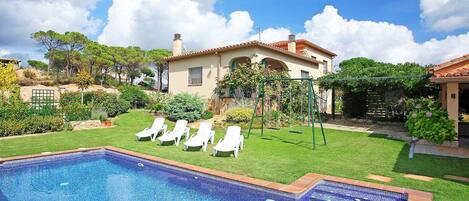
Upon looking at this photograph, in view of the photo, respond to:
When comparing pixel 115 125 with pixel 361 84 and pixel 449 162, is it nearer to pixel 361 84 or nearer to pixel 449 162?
pixel 361 84

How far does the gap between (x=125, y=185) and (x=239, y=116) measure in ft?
36.0

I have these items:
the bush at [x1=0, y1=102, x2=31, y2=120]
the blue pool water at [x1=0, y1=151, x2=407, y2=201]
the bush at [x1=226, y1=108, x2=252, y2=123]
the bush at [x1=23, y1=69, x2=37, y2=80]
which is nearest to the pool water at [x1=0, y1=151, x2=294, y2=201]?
the blue pool water at [x1=0, y1=151, x2=407, y2=201]

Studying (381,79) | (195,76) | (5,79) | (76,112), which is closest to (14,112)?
(76,112)

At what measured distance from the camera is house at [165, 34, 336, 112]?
20906 millimetres

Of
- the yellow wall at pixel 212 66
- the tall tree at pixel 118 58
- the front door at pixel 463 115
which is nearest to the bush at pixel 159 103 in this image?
the yellow wall at pixel 212 66

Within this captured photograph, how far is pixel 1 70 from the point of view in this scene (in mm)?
20578

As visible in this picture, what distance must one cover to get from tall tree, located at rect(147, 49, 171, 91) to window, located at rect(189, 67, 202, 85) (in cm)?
2760

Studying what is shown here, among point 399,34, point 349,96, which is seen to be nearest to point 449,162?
point 349,96

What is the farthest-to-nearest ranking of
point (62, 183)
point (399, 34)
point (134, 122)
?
point (399, 34) < point (134, 122) < point (62, 183)

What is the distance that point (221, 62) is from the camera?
22.1 m

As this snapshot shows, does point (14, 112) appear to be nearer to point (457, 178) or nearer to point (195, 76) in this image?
point (195, 76)

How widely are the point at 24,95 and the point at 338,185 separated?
3248 centimetres

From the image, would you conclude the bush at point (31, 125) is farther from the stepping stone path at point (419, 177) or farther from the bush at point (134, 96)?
the stepping stone path at point (419, 177)

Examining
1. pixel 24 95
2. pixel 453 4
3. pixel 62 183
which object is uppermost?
pixel 453 4
